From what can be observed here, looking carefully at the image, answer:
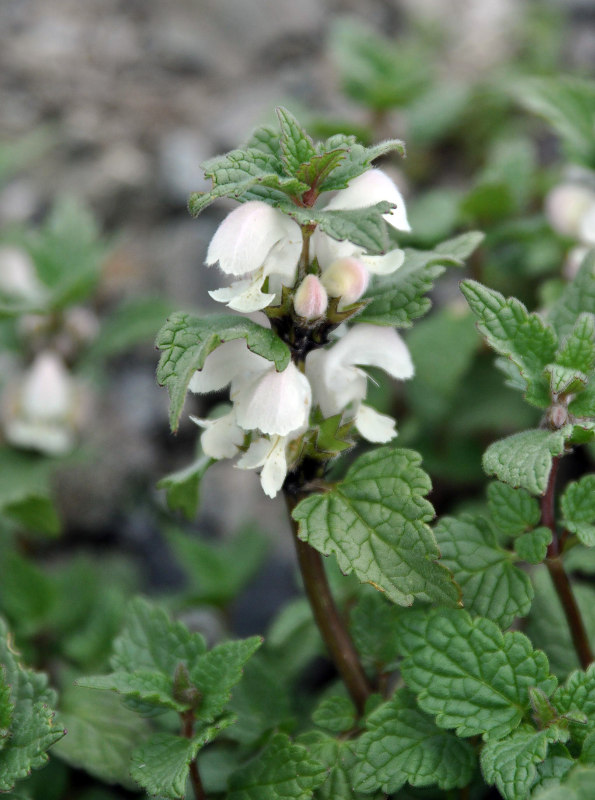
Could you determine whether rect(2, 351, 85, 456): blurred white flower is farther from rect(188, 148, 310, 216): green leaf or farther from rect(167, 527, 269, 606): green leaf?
rect(188, 148, 310, 216): green leaf

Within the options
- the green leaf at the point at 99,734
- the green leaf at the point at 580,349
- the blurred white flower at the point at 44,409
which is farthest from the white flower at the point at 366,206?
the blurred white flower at the point at 44,409

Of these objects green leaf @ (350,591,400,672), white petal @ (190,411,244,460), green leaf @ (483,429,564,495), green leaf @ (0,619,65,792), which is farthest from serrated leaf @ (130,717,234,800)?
green leaf @ (483,429,564,495)

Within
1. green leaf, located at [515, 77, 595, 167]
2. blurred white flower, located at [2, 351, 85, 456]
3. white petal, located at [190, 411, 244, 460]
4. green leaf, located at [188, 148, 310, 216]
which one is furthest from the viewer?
blurred white flower, located at [2, 351, 85, 456]

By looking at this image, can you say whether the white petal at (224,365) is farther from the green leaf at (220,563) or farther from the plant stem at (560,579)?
the green leaf at (220,563)

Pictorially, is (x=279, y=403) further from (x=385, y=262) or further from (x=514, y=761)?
(x=514, y=761)

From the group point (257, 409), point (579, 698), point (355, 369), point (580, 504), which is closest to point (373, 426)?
point (355, 369)

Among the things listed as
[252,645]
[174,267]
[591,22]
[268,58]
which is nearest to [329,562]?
[252,645]

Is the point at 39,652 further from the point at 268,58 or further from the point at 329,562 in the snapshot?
the point at 268,58
